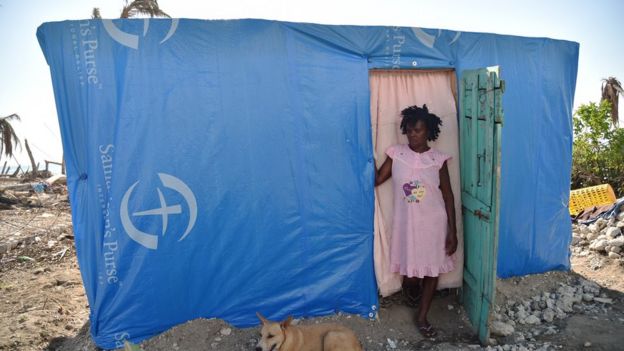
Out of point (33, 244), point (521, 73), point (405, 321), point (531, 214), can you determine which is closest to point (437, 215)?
point (405, 321)

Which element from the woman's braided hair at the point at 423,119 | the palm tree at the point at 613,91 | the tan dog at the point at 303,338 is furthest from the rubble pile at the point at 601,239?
the palm tree at the point at 613,91

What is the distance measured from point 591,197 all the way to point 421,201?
5.62m

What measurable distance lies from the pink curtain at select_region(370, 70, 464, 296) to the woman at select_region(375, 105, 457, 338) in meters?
0.17

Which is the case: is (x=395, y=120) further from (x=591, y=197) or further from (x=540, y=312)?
(x=591, y=197)

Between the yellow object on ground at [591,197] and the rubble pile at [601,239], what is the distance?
3.81ft

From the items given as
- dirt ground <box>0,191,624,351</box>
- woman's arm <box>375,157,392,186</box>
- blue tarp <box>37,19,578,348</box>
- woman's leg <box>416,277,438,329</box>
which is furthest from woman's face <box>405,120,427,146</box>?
dirt ground <box>0,191,624,351</box>

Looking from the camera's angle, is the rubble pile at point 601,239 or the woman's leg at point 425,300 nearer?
the woman's leg at point 425,300

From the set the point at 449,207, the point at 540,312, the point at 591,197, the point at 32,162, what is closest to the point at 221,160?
the point at 449,207

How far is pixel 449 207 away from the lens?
3.43 m

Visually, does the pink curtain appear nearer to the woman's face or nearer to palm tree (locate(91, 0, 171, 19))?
the woman's face

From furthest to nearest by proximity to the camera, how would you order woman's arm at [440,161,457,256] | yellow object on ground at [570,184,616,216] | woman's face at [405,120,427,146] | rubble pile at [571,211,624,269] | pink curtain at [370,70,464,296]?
yellow object on ground at [570,184,616,216] → rubble pile at [571,211,624,269] → pink curtain at [370,70,464,296] → woman's arm at [440,161,457,256] → woman's face at [405,120,427,146]

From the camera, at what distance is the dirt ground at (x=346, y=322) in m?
3.23

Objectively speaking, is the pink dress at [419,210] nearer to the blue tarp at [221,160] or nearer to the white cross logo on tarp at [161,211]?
the blue tarp at [221,160]

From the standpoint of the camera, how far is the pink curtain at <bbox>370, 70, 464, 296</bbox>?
362 cm
